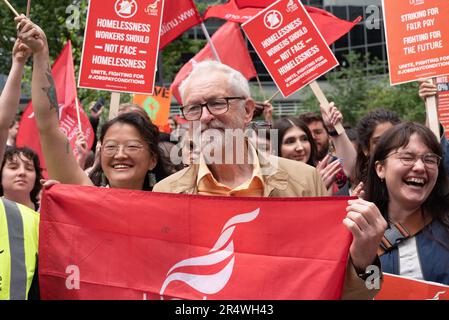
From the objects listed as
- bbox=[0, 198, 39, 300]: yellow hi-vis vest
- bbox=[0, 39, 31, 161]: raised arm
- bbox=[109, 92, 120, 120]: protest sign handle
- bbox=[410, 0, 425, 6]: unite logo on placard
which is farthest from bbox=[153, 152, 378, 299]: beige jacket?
bbox=[410, 0, 425, 6]: unite logo on placard

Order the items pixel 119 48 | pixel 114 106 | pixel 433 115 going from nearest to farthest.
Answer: pixel 433 115
pixel 114 106
pixel 119 48

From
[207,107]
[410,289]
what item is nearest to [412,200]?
[410,289]

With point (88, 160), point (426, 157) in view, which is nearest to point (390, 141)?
point (426, 157)

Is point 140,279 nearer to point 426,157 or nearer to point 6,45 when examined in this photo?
point 426,157

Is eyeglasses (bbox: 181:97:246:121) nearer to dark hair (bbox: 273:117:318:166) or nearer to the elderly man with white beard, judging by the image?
the elderly man with white beard

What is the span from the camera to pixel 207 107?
138 inches

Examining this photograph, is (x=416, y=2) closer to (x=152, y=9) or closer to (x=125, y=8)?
(x=152, y=9)

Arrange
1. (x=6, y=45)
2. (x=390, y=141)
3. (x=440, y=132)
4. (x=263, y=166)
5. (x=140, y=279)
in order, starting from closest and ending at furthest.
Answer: (x=140, y=279)
(x=263, y=166)
(x=390, y=141)
(x=440, y=132)
(x=6, y=45)

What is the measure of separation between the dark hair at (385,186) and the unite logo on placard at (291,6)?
214 cm

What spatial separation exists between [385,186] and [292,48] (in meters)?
2.22

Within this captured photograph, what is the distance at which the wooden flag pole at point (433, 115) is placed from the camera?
499 cm

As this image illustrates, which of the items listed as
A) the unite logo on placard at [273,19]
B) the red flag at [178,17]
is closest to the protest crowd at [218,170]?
the unite logo on placard at [273,19]

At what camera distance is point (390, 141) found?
3861 millimetres
